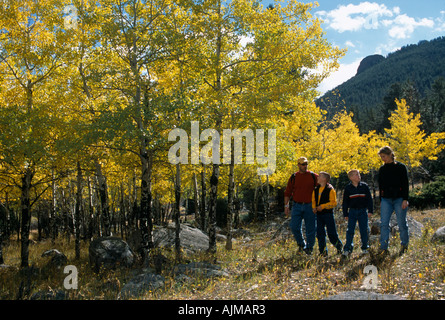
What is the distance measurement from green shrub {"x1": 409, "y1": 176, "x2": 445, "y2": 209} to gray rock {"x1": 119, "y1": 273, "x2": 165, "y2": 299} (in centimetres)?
2016

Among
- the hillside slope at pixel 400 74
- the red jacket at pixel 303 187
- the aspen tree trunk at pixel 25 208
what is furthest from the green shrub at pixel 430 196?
the hillside slope at pixel 400 74

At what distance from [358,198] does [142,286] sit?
473cm

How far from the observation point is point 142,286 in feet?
18.2

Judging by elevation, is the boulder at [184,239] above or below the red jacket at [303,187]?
below

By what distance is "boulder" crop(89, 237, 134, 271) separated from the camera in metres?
8.62

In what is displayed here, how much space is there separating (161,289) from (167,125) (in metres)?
4.24

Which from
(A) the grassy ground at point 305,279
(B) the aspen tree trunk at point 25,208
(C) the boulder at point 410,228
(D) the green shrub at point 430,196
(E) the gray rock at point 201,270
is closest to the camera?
(A) the grassy ground at point 305,279

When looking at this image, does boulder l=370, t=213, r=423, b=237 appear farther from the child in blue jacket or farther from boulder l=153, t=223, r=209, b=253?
boulder l=153, t=223, r=209, b=253

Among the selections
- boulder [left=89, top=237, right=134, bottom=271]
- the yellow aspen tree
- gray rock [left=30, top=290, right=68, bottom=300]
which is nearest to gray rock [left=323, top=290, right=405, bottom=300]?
gray rock [left=30, top=290, right=68, bottom=300]

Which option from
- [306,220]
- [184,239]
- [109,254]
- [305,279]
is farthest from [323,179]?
[184,239]

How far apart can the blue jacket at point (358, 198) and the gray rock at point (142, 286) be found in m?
4.04

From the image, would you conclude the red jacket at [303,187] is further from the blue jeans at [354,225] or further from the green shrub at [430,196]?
the green shrub at [430,196]

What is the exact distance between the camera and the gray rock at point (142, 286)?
5.30 m

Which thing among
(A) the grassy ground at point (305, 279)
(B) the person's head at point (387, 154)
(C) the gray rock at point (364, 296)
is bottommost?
(A) the grassy ground at point (305, 279)
